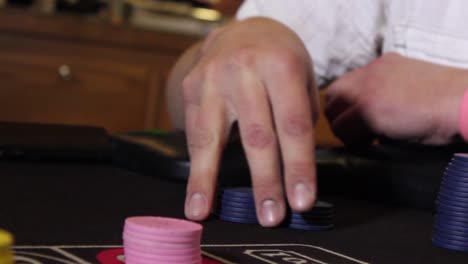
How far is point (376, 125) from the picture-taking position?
137 cm

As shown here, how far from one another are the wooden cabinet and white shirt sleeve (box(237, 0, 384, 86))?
1786 mm

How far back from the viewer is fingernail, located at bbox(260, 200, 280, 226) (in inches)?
37.7

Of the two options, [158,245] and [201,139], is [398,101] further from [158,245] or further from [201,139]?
[158,245]

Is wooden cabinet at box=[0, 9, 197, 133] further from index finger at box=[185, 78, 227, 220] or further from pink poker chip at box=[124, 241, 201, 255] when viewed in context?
pink poker chip at box=[124, 241, 201, 255]

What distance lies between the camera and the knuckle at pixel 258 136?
1061mm

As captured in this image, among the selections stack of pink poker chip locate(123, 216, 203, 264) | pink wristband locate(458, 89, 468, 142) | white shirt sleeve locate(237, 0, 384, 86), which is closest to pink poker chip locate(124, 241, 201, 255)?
stack of pink poker chip locate(123, 216, 203, 264)

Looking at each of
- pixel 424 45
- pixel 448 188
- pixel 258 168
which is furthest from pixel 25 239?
pixel 424 45

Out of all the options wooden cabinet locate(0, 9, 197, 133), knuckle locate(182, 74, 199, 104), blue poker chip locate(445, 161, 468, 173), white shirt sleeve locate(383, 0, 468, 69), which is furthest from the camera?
wooden cabinet locate(0, 9, 197, 133)

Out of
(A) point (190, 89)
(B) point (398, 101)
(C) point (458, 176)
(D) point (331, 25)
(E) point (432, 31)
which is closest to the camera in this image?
(C) point (458, 176)

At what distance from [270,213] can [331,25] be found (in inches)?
35.1

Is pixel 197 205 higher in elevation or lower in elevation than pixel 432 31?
lower

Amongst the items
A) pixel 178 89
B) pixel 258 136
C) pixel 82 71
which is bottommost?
pixel 82 71

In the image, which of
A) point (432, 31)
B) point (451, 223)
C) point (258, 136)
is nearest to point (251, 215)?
point (258, 136)

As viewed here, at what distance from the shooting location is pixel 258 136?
1065mm
